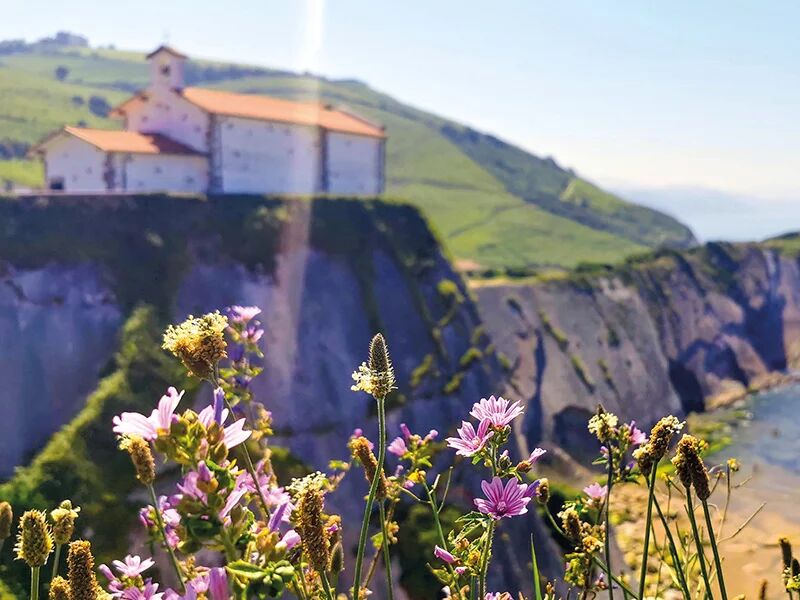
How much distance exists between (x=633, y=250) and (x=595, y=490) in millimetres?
182106

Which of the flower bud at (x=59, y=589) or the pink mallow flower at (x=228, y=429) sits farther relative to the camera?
the flower bud at (x=59, y=589)

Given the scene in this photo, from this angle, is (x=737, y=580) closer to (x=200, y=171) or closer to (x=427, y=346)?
(x=427, y=346)

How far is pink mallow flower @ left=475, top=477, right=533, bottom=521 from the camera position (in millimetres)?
4234

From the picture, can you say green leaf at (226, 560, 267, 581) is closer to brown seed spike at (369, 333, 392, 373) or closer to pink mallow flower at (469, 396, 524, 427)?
brown seed spike at (369, 333, 392, 373)

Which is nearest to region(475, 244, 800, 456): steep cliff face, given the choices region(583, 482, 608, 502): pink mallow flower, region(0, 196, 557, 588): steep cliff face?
region(0, 196, 557, 588): steep cliff face

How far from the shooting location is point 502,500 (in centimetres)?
430

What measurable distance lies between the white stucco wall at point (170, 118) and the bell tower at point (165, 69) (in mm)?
614

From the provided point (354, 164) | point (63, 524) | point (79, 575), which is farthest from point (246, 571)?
point (354, 164)

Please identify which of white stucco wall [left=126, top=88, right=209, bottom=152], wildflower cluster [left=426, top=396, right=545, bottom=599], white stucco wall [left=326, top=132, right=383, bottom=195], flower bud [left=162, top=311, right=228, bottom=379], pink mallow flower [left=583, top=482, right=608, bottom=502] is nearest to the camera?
flower bud [left=162, top=311, right=228, bottom=379]

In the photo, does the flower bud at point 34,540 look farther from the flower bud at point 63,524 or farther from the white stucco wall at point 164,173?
the white stucco wall at point 164,173

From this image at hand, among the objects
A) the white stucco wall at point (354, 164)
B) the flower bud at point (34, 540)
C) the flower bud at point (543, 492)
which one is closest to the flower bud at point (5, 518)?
the flower bud at point (34, 540)

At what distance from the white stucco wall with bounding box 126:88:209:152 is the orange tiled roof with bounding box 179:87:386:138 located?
873 millimetres

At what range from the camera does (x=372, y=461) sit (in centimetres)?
502

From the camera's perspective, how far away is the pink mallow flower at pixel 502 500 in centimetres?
423
